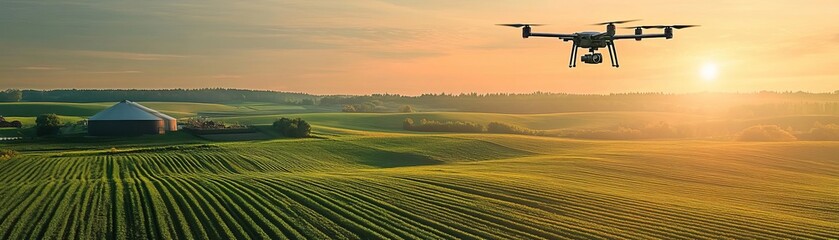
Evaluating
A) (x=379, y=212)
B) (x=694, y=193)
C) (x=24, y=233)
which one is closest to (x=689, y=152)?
(x=694, y=193)

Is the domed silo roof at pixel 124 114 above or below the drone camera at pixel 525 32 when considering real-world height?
below

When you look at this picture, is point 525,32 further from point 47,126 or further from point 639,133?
point 639,133

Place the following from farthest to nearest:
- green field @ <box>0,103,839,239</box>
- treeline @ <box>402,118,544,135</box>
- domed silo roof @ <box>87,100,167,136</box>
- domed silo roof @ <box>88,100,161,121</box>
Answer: treeline @ <box>402,118,544,135</box> → domed silo roof @ <box>88,100,161,121</box> → domed silo roof @ <box>87,100,167,136</box> → green field @ <box>0,103,839,239</box>

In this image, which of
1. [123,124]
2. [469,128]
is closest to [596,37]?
[123,124]

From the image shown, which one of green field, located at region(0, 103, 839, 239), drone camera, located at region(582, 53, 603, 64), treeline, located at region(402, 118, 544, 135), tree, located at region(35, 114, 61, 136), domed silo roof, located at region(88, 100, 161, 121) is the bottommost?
green field, located at region(0, 103, 839, 239)

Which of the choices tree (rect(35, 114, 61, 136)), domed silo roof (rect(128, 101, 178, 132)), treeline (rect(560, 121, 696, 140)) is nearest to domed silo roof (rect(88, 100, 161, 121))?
domed silo roof (rect(128, 101, 178, 132))

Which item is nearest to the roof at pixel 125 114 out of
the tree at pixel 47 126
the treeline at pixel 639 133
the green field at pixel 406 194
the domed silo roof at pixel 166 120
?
the domed silo roof at pixel 166 120

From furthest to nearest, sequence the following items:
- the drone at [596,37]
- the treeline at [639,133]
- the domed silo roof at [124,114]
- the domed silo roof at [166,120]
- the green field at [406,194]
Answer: the treeline at [639,133] → the domed silo roof at [166,120] → the domed silo roof at [124,114] → the green field at [406,194] → the drone at [596,37]

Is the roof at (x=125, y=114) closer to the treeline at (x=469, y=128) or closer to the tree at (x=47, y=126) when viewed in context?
the tree at (x=47, y=126)

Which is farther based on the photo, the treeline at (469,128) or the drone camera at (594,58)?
the treeline at (469,128)

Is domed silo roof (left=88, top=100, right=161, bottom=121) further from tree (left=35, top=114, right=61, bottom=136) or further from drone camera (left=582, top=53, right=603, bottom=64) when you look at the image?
drone camera (left=582, top=53, right=603, bottom=64)
